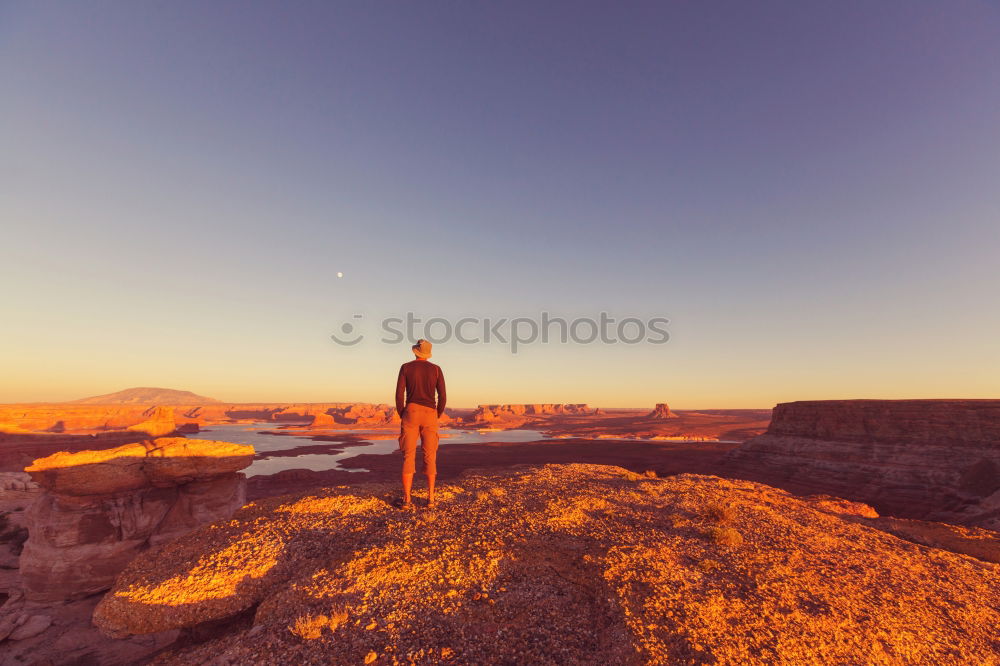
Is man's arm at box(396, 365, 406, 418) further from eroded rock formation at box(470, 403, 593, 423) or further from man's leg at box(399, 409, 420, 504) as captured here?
eroded rock formation at box(470, 403, 593, 423)

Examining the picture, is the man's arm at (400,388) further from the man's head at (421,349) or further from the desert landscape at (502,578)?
the desert landscape at (502,578)

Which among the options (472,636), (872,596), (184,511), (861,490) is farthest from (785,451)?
(184,511)

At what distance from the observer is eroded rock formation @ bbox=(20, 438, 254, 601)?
429 inches

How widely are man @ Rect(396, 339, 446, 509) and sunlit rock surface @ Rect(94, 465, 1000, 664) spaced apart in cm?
81

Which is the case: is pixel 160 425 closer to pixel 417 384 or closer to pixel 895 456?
pixel 417 384

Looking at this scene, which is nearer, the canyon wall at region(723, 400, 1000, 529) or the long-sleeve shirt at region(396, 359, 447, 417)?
the long-sleeve shirt at region(396, 359, 447, 417)

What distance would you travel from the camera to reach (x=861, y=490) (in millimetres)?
21516

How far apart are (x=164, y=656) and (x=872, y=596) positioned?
7.54 metres

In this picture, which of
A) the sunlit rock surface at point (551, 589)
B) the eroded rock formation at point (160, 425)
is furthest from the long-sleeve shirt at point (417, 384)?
the eroded rock formation at point (160, 425)

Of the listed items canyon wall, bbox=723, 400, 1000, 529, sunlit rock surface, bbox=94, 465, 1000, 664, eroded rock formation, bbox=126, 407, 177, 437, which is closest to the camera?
sunlit rock surface, bbox=94, 465, 1000, 664

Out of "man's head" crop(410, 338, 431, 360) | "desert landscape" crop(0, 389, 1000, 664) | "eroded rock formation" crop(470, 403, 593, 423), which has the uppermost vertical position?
"man's head" crop(410, 338, 431, 360)

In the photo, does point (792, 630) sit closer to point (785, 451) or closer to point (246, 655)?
point (246, 655)

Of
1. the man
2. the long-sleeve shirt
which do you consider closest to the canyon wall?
the man

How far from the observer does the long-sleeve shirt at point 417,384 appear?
20.3ft
